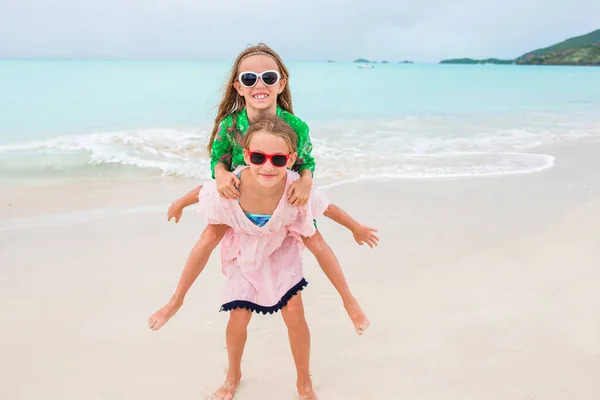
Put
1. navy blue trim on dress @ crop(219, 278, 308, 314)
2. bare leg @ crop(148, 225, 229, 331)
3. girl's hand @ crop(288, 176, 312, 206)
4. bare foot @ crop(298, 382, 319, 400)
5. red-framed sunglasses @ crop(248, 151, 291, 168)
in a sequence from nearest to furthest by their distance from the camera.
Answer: red-framed sunglasses @ crop(248, 151, 291, 168), girl's hand @ crop(288, 176, 312, 206), bare leg @ crop(148, 225, 229, 331), navy blue trim on dress @ crop(219, 278, 308, 314), bare foot @ crop(298, 382, 319, 400)

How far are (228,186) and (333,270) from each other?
26.4 inches

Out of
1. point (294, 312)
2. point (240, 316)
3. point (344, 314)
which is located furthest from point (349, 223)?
point (344, 314)

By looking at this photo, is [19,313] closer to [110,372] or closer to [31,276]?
[31,276]

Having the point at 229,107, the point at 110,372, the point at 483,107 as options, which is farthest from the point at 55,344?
the point at 483,107

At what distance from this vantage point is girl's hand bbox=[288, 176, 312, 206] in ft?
7.96

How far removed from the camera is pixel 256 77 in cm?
251

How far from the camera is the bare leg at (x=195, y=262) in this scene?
2564mm

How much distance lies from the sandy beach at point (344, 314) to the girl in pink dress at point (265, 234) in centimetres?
39

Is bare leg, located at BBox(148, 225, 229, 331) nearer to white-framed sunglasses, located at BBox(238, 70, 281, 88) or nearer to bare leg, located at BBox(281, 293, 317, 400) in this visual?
bare leg, located at BBox(281, 293, 317, 400)

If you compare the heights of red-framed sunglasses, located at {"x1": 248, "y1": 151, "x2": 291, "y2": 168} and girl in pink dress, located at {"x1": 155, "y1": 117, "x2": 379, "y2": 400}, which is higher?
red-framed sunglasses, located at {"x1": 248, "y1": 151, "x2": 291, "y2": 168}

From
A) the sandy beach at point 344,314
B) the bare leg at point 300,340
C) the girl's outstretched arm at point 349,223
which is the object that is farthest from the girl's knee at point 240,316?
the girl's outstretched arm at point 349,223

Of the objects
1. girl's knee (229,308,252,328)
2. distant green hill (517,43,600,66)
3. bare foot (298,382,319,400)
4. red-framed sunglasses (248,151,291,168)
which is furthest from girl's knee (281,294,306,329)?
distant green hill (517,43,600,66)

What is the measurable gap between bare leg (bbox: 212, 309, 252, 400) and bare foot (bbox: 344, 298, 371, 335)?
1.71 feet

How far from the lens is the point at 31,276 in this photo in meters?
4.19
